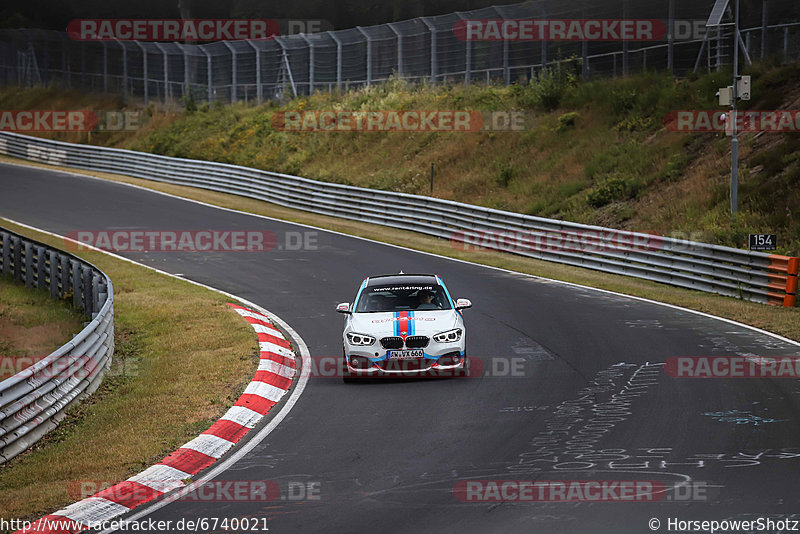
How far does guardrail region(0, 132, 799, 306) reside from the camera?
21.3 m

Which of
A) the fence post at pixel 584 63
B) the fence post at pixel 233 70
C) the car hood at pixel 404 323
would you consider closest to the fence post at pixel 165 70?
the fence post at pixel 233 70

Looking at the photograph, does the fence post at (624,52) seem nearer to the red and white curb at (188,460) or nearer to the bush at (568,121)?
the bush at (568,121)

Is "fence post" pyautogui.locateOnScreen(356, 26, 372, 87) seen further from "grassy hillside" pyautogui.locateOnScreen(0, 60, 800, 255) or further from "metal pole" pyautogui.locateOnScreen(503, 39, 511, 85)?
"metal pole" pyautogui.locateOnScreen(503, 39, 511, 85)

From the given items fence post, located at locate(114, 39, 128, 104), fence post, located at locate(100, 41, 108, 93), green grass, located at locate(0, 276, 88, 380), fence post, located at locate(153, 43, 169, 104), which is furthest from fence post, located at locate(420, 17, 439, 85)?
green grass, located at locate(0, 276, 88, 380)

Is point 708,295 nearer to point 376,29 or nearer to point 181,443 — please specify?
point 181,443

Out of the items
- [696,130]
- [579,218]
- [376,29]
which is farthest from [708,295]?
[376,29]

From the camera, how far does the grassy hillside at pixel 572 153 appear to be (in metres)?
26.9

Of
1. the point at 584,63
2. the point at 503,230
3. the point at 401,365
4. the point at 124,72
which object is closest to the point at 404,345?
the point at 401,365

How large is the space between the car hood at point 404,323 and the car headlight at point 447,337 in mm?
66

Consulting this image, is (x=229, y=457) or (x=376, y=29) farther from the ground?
(x=376, y=29)

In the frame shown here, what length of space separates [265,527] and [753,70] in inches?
1145

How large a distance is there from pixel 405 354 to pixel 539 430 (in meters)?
3.11

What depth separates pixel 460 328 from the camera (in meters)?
13.4

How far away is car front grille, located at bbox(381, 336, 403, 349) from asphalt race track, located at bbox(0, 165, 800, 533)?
0.55 meters
